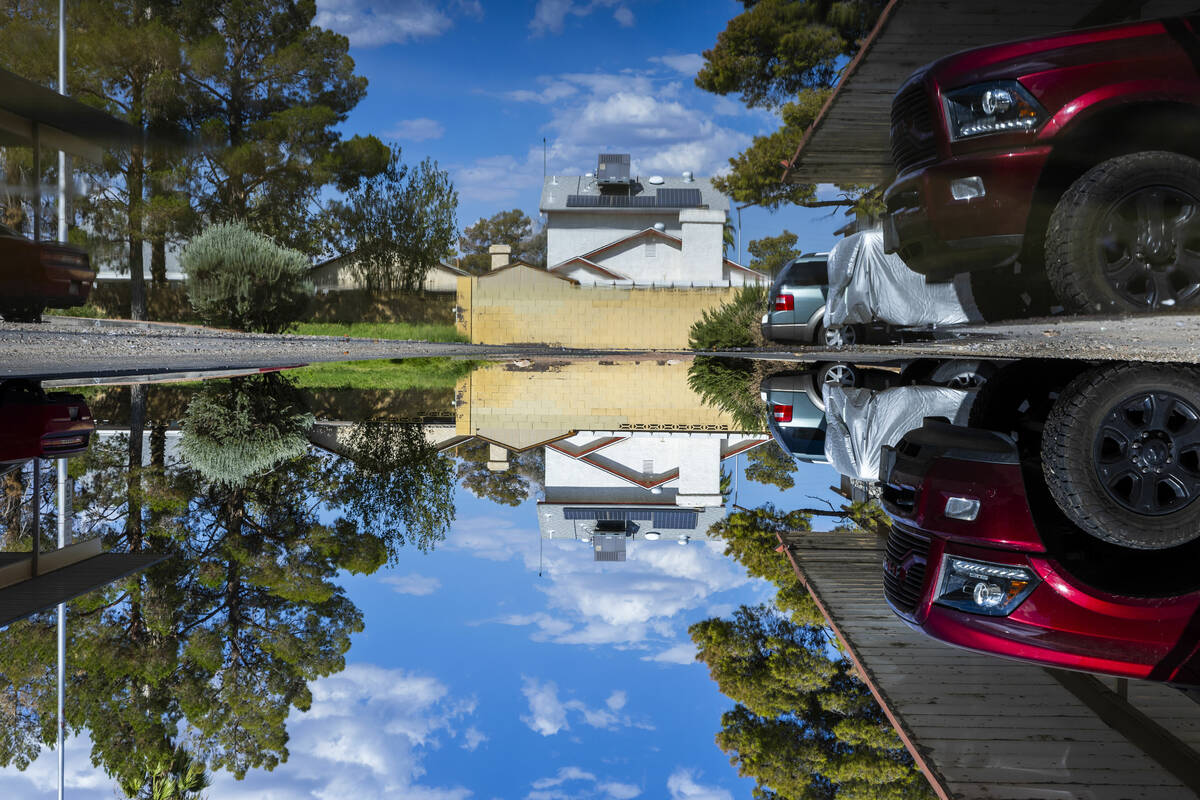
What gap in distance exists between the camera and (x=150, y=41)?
27094mm

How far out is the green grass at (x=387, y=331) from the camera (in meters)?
28.9

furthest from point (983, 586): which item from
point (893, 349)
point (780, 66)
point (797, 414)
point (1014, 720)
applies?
point (780, 66)

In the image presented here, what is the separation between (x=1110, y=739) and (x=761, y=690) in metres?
1.83

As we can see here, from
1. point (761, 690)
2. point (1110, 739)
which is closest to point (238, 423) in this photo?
point (761, 690)

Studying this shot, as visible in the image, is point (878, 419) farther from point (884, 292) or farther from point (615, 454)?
point (884, 292)

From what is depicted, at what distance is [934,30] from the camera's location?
817 cm

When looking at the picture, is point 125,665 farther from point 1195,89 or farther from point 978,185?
point 1195,89

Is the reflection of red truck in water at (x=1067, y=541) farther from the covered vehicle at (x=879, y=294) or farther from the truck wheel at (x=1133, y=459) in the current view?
the covered vehicle at (x=879, y=294)

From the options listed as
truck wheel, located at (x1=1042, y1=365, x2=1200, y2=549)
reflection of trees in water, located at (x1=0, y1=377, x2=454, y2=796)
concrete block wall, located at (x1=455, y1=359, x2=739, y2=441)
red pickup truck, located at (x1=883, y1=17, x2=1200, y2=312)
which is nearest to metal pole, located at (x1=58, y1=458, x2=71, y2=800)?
reflection of trees in water, located at (x1=0, y1=377, x2=454, y2=796)

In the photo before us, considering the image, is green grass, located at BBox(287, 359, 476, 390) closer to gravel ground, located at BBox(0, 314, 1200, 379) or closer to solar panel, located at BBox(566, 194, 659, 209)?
gravel ground, located at BBox(0, 314, 1200, 379)

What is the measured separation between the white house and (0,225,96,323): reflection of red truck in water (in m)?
28.6

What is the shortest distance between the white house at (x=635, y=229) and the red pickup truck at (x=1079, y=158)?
32.1 metres

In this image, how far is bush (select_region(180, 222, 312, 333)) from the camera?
24703 mm

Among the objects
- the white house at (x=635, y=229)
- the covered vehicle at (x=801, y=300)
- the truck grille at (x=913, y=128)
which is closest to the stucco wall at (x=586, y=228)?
the white house at (x=635, y=229)
